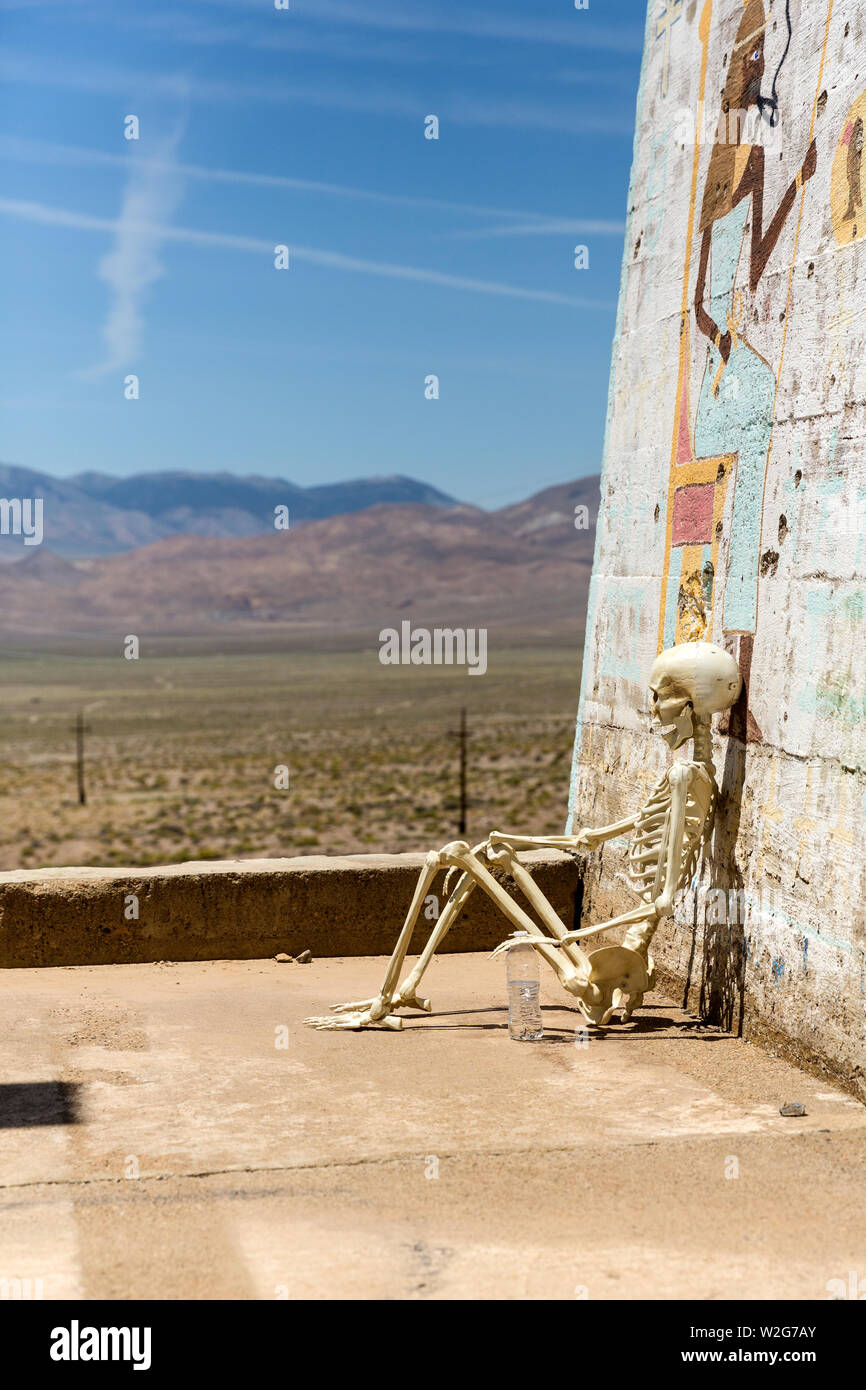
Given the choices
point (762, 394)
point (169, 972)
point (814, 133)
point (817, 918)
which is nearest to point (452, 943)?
point (169, 972)

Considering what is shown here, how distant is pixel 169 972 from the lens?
8086 millimetres

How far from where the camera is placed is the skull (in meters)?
6.36

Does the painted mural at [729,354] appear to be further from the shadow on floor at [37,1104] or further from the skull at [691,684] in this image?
the shadow on floor at [37,1104]

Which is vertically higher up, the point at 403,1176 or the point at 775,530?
the point at 775,530

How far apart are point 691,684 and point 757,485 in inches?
37.5

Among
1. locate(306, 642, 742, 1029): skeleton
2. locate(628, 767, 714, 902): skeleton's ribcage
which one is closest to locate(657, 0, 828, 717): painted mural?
locate(306, 642, 742, 1029): skeleton

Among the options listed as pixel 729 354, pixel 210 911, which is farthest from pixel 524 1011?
pixel 729 354

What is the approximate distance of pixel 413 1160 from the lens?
16.0 ft

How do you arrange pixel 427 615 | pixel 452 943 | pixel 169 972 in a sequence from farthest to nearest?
1. pixel 427 615
2. pixel 452 943
3. pixel 169 972

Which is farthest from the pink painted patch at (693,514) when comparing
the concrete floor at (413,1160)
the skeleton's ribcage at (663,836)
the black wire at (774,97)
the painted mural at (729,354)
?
the concrete floor at (413,1160)

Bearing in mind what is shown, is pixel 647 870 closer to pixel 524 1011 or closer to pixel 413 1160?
pixel 524 1011

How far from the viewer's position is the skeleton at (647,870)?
6.33 meters
